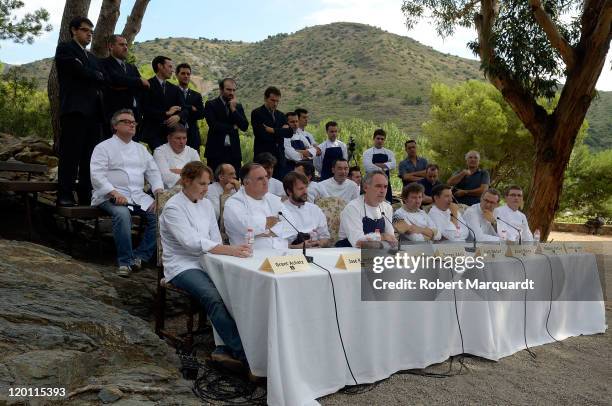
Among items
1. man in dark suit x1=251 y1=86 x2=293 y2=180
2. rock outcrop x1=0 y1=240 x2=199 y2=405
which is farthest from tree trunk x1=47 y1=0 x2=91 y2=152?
rock outcrop x1=0 y1=240 x2=199 y2=405

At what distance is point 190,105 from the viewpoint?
644 cm

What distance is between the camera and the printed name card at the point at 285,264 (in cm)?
307

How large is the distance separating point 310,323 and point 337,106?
4785 centimetres

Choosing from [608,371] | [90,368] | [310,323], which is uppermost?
[310,323]

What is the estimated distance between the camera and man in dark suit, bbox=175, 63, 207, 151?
636 centimetres

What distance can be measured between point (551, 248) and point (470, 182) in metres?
2.86

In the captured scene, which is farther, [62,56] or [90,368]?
[62,56]

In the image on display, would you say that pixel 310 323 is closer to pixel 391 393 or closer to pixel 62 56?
pixel 391 393

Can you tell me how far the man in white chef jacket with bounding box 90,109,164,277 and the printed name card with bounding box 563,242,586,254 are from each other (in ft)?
12.7

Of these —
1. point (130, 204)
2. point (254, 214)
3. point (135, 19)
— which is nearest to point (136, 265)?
point (130, 204)

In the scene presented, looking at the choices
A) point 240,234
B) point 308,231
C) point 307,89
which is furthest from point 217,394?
point 307,89

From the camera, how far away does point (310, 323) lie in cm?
309

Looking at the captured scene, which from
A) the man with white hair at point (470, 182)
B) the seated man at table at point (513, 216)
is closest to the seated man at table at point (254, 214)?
the seated man at table at point (513, 216)

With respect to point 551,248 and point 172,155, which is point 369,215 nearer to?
point 551,248
